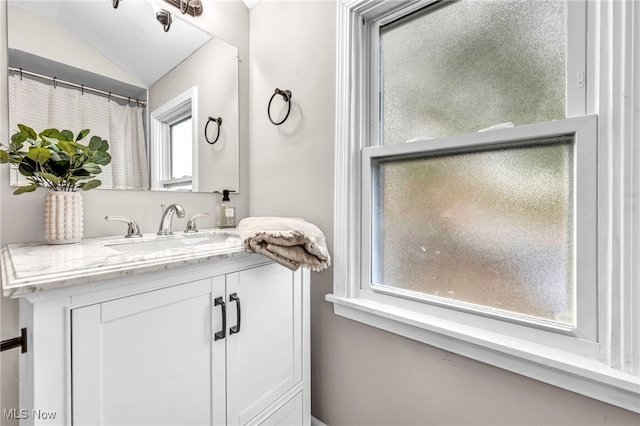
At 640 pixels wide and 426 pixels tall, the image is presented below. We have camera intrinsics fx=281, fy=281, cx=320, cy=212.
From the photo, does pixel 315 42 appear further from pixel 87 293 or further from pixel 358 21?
pixel 87 293

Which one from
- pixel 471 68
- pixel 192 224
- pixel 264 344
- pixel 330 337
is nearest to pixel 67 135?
pixel 192 224

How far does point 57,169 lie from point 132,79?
0.53 meters

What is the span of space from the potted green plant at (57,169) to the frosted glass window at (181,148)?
1.20 ft

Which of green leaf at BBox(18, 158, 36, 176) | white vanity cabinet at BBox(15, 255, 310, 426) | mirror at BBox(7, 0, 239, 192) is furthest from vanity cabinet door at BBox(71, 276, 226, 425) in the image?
mirror at BBox(7, 0, 239, 192)

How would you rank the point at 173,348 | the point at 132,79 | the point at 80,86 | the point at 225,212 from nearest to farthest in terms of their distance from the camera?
the point at 173,348 < the point at 80,86 < the point at 132,79 < the point at 225,212

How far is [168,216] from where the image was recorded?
1279 millimetres

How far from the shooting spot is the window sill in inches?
26.6

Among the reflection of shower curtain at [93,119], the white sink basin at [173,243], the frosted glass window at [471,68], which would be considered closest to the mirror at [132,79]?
the reflection of shower curtain at [93,119]

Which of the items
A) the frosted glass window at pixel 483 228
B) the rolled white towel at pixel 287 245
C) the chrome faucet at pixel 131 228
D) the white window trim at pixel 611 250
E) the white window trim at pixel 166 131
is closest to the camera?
the white window trim at pixel 611 250

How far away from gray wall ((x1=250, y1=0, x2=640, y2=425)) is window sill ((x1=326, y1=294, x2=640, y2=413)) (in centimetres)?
4

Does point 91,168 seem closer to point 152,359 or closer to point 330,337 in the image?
point 152,359

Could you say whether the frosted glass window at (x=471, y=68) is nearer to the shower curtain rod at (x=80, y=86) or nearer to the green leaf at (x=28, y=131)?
the shower curtain rod at (x=80, y=86)

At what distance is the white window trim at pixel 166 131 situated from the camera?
4.26 feet

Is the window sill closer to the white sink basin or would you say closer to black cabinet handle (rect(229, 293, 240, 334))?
black cabinet handle (rect(229, 293, 240, 334))
